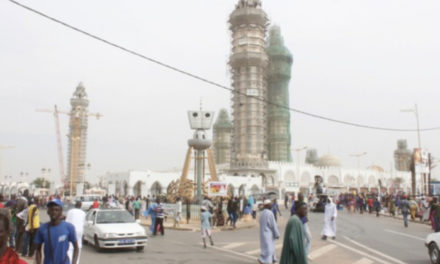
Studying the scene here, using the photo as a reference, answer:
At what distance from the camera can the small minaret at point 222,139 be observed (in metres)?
118

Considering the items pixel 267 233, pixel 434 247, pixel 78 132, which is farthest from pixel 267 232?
pixel 78 132

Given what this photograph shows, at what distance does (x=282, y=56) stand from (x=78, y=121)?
88.3 m

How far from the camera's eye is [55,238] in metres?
5.31

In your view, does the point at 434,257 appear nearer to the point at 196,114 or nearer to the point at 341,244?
the point at 341,244

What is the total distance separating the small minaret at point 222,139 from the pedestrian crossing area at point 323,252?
100 metres

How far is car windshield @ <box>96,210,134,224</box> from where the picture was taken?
44.0ft

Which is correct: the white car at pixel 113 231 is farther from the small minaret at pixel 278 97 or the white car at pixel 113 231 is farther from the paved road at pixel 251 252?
the small minaret at pixel 278 97

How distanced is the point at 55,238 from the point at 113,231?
7.44 meters

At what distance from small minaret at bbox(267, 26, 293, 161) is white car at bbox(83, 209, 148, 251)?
3413 inches

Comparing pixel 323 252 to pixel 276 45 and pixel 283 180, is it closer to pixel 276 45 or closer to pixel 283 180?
pixel 283 180

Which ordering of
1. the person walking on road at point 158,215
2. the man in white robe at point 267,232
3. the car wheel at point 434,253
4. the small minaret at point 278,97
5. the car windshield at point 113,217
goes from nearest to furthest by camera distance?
the man in white robe at point 267,232
the car wheel at point 434,253
the car windshield at point 113,217
the person walking on road at point 158,215
the small minaret at point 278,97

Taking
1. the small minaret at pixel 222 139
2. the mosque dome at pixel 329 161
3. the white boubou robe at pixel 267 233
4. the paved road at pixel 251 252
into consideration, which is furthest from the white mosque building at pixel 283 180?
the white boubou robe at pixel 267 233

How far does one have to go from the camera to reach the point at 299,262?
6.18 meters

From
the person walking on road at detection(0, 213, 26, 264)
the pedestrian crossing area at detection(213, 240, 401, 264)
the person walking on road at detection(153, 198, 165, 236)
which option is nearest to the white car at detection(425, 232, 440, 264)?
the pedestrian crossing area at detection(213, 240, 401, 264)
